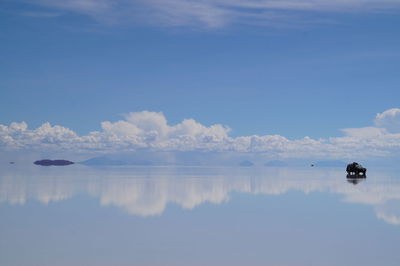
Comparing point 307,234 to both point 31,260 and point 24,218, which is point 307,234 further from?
point 24,218

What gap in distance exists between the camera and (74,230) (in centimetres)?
3278

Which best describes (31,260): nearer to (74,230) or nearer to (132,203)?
(74,230)

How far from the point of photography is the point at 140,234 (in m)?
30.8

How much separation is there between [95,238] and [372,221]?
24.5 meters

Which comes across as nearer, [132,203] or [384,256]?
[384,256]

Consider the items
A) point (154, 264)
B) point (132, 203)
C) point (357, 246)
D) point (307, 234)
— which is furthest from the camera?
point (132, 203)

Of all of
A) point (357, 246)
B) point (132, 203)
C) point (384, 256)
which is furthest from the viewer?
point (132, 203)

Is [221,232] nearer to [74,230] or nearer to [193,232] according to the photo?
[193,232]

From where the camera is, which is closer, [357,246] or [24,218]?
[357,246]

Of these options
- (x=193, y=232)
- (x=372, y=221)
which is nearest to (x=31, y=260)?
(x=193, y=232)

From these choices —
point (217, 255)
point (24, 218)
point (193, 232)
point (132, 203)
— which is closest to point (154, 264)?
point (217, 255)

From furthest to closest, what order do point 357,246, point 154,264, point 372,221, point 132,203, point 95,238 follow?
point 132,203 → point 372,221 → point 95,238 → point 357,246 → point 154,264

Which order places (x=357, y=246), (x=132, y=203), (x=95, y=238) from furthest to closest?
1. (x=132, y=203)
2. (x=95, y=238)
3. (x=357, y=246)

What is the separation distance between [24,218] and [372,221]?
105 ft
